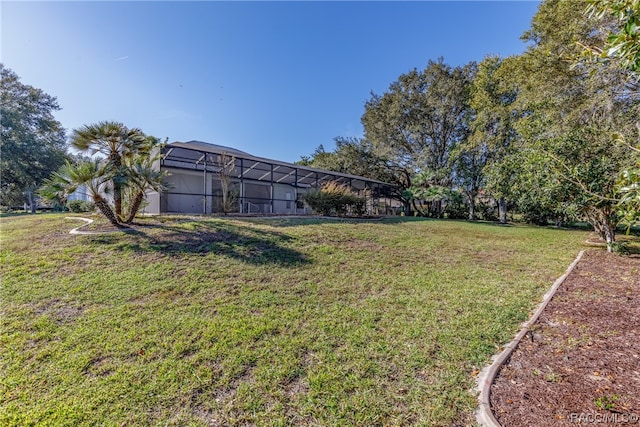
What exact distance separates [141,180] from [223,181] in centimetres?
447

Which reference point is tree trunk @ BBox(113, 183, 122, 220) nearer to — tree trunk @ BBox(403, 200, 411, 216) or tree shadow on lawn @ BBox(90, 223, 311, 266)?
tree shadow on lawn @ BBox(90, 223, 311, 266)

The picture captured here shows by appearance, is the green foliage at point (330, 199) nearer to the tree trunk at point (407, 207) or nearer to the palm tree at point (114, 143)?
the palm tree at point (114, 143)

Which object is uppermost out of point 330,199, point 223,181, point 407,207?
point 223,181

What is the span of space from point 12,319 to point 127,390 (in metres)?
2.37

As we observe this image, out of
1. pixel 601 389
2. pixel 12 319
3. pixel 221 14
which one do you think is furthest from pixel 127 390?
pixel 221 14

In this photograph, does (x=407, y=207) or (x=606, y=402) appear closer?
(x=606, y=402)

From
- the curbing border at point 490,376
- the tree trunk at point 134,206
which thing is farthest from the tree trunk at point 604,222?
the tree trunk at point 134,206

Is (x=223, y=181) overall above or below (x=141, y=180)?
above

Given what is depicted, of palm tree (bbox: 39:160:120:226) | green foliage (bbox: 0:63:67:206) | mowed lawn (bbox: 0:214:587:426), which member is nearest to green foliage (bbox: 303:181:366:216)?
mowed lawn (bbox: 0:214:587:426)

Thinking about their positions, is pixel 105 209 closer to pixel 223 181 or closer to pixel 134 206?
pixel 134 206

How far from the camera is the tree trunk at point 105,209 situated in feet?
22.5

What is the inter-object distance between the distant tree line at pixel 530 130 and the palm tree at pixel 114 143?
871 centimetres

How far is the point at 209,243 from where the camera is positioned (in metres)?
6.31

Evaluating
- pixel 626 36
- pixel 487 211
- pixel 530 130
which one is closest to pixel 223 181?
pixel 530 130
